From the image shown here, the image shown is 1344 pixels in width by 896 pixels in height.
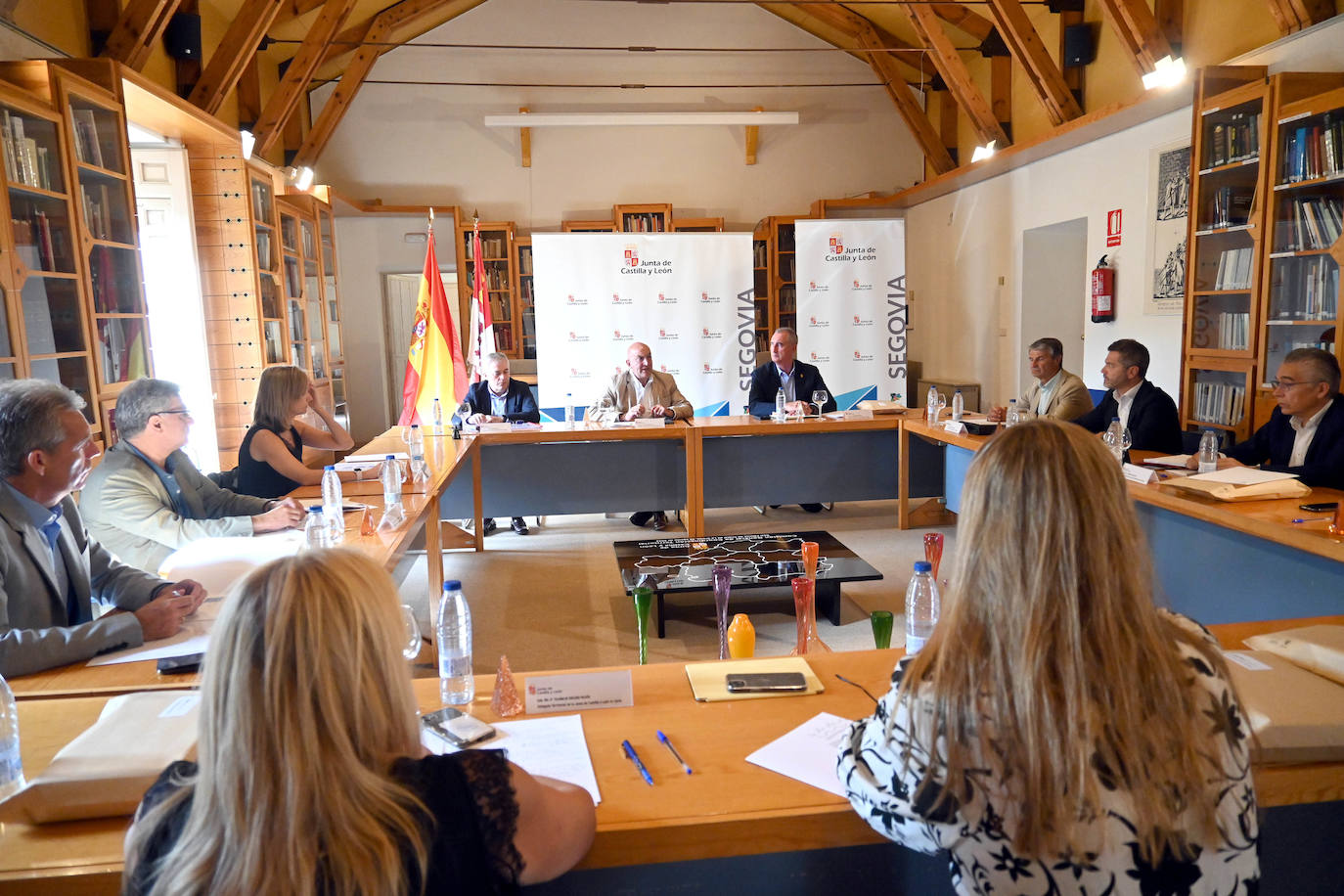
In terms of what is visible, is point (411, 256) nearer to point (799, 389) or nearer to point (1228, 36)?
point (799, 389)

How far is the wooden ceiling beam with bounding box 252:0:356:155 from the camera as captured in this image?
21.4 feet

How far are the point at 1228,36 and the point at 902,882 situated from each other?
5.68 m

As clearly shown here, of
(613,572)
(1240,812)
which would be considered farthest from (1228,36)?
(1240,812)

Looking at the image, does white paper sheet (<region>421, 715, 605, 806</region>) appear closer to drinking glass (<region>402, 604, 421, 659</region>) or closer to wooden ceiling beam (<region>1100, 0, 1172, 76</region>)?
drinking glass (<region>402, 604, 421, 659</region>)

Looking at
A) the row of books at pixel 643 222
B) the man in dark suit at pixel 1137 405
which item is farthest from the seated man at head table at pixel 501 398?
the row of books at pixel 643 222

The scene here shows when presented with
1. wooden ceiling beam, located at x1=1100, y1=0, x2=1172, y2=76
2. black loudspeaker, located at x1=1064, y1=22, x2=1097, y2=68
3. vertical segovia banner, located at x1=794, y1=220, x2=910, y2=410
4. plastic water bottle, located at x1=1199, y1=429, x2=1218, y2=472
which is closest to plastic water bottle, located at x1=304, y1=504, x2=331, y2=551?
plastic water bottle, located at x1=1199, y1=429, x2=1218, y2=472

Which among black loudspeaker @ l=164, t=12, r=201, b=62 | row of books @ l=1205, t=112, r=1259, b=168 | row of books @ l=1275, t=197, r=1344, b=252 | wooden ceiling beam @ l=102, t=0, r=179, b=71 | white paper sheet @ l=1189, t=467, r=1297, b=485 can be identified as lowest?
white paper sheet @ l=1189, t=467, r=1297, b=485

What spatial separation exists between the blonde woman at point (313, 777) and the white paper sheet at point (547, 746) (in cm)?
35

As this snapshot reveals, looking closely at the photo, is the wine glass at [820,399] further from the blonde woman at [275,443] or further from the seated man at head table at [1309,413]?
the blonde woman at [275,443]

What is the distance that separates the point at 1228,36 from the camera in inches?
202

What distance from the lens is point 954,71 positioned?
6.93 metres

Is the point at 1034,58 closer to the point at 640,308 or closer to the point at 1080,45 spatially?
the point at 1080,45

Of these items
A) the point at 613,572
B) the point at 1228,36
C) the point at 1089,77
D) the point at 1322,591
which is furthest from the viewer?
the point at 1089,77

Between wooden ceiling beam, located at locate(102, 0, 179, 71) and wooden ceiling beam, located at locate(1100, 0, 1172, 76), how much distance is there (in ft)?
17.3
